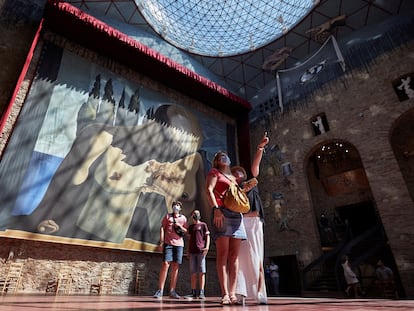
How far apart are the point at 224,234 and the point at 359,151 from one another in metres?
10.3

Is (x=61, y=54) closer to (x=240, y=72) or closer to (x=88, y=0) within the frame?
(x=88, y=0)

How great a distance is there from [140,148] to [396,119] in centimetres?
1026

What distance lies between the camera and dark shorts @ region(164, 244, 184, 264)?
4.27 meters

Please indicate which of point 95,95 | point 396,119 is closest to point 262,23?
point 396,119

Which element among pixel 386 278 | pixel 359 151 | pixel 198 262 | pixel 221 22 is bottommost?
pixel 386 278

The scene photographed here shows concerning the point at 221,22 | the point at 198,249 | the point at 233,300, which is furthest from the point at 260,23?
the point at 233,300

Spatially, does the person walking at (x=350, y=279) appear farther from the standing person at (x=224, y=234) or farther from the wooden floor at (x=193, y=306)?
the standing person at (x=224, y=234)

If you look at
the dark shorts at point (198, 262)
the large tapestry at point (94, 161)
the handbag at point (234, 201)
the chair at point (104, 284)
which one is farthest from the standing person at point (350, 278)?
the handbag at point (234, 201)

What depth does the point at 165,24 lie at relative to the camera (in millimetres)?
14094

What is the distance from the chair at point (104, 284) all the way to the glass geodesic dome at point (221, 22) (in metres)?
12.1

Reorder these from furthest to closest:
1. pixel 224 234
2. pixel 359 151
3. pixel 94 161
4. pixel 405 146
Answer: pixel 405 146
pixel 359 151
pixel 94 161
pixel 224 234

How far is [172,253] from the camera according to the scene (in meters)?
4.38

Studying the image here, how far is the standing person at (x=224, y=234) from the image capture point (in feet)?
7.99

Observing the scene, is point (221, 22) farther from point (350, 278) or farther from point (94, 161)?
point (350, 278)
